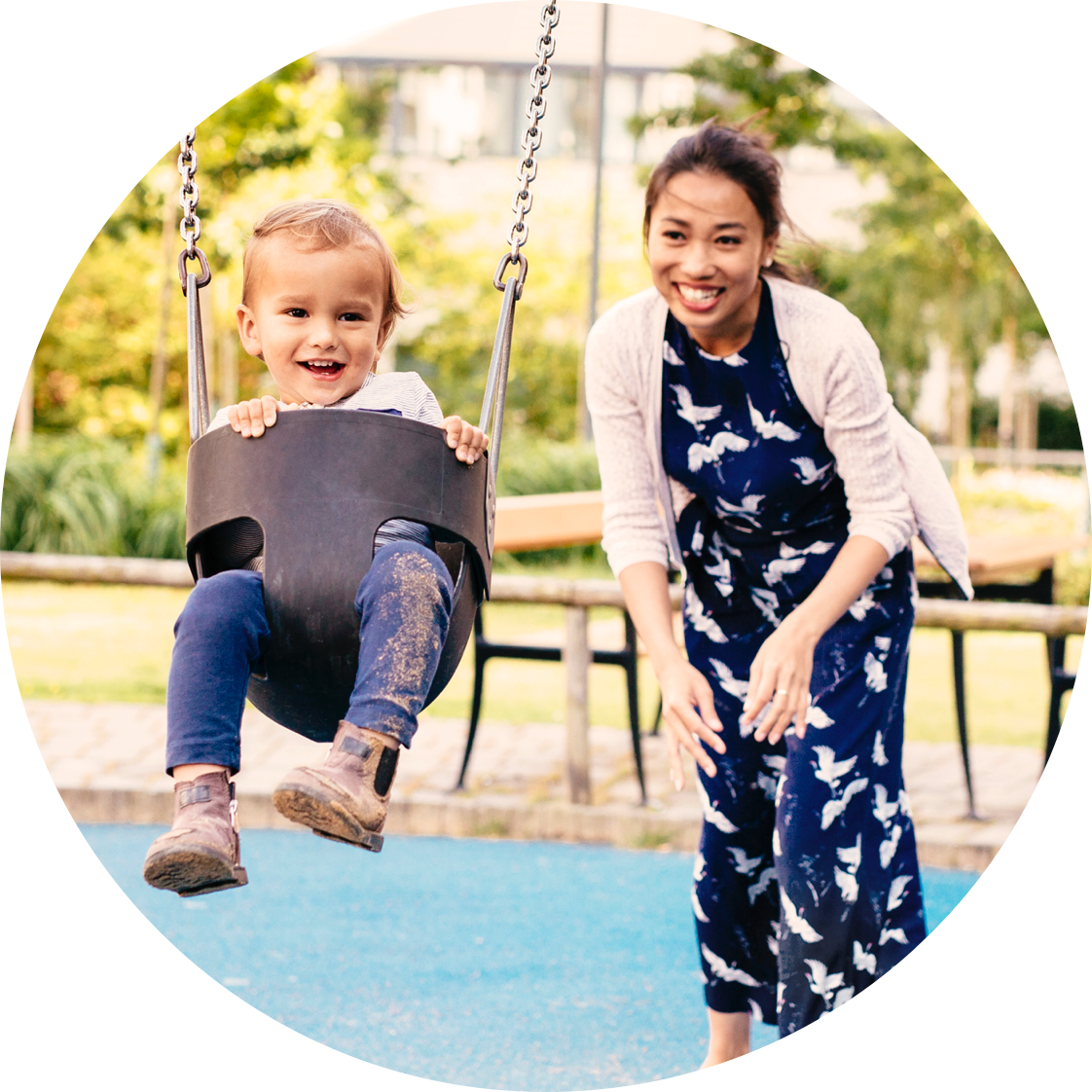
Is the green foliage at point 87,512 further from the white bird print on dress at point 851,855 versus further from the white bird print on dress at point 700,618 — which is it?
the white bird print on dress at point 851,855

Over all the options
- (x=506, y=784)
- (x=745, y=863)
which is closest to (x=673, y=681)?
(x=745, y=863)

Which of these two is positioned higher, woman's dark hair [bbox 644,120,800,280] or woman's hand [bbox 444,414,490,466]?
woman's dark hair [bbox 644,120,800,280]

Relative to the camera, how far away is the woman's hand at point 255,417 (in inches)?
97.0

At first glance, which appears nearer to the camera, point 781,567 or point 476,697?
point 781,567

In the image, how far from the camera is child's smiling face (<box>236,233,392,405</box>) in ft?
8.59

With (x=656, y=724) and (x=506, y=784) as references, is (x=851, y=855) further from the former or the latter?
(x=656, y=724)

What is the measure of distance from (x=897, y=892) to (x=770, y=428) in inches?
43.7

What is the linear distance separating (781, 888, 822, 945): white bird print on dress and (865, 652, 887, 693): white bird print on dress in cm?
49

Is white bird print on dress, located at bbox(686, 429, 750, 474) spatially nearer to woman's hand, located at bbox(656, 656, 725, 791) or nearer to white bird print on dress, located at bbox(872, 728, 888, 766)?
woman's hand, located at bbox(656, 656, 725, 791)

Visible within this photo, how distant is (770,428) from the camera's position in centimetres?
291

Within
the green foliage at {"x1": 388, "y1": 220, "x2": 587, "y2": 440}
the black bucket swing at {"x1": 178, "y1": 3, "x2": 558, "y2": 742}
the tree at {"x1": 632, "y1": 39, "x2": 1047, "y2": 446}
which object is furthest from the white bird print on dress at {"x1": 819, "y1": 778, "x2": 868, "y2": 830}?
the green foliage at {"x1": 388, "y1": 220, "x2": 587, "y2": 440}

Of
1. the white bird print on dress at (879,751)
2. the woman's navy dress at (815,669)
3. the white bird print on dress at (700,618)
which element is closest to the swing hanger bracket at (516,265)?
the woman's navy dress at (815,669)

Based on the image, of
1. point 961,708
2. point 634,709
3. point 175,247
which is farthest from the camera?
point 175,247

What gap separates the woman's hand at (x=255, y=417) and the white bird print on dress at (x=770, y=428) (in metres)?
1.02
